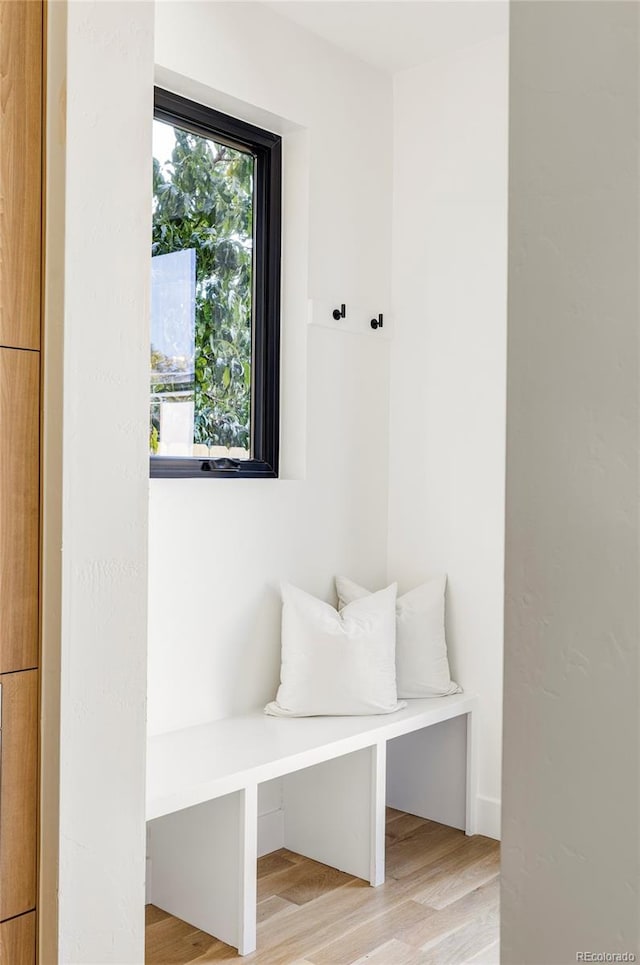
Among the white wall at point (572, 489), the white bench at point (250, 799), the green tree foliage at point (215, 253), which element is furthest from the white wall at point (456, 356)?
the white wall at point (572, 489)

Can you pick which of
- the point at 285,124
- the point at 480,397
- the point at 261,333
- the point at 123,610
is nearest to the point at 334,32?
the point at 285,124

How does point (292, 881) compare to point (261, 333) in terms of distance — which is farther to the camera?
point (261, 333)

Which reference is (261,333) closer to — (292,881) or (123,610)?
(123,610)

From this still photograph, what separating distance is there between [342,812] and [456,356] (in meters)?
1.59

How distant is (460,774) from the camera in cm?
294

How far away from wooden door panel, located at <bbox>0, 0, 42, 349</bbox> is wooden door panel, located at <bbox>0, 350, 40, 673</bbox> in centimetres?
4

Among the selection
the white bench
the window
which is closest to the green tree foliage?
the window

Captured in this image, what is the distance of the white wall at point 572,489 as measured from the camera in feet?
1.72

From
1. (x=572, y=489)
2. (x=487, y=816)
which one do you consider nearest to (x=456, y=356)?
(x=487, y=816)

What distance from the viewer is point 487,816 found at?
113 inches

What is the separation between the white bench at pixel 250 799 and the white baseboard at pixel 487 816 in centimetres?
4

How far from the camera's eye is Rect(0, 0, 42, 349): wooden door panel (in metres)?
1.29

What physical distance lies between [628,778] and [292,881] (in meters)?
2.30

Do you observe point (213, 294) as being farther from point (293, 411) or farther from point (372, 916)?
point (372, 916)
